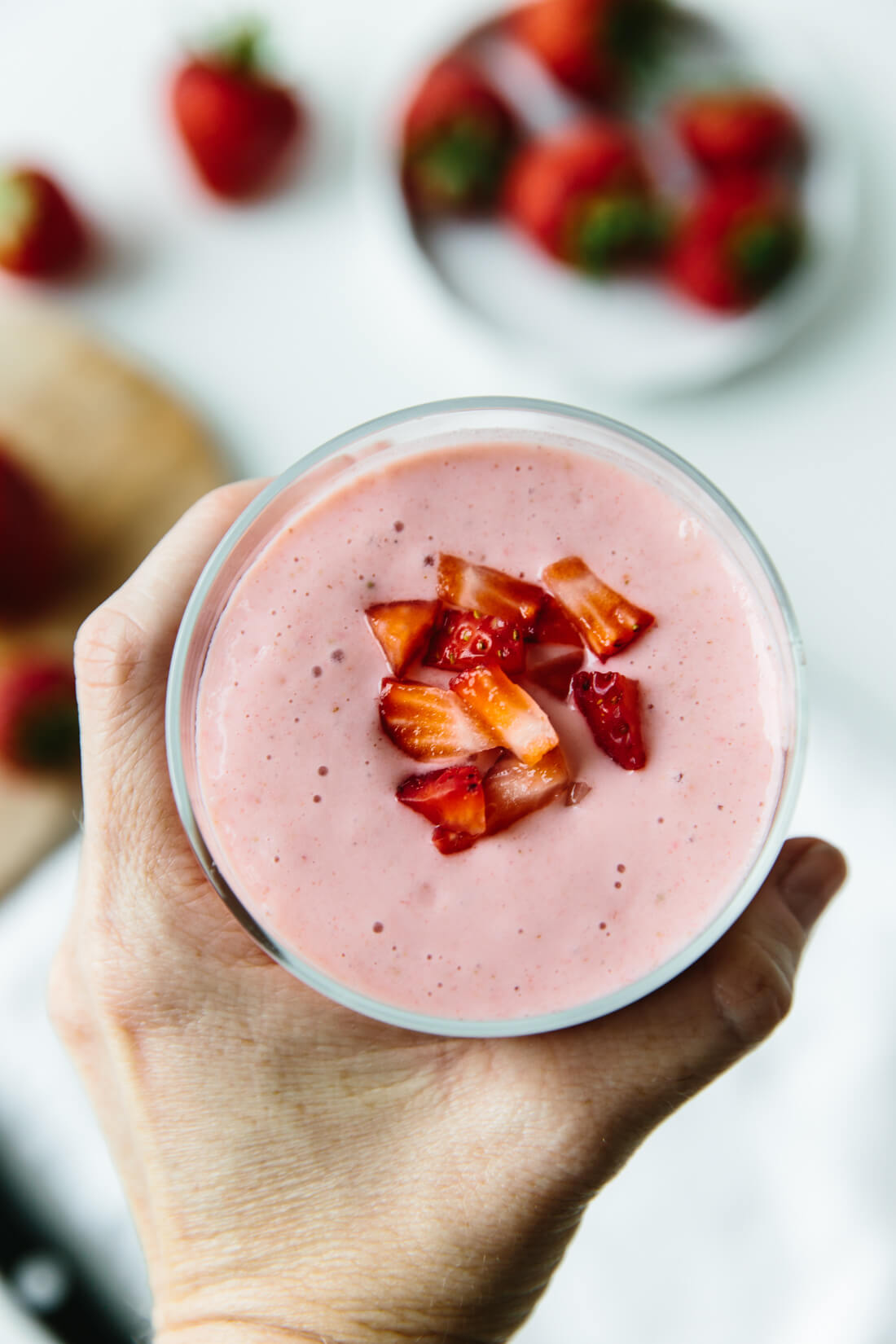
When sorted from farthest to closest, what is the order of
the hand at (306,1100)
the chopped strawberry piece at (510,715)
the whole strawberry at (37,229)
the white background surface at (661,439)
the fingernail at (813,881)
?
the whole strawberry at (37,229) < the white background surface at (661,439) < the fingernail at (813,881) < the hand at (306,1100) < the chopped strawberry piece at (510,715)

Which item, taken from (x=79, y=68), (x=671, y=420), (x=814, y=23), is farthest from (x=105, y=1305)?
(x=814, y=23)

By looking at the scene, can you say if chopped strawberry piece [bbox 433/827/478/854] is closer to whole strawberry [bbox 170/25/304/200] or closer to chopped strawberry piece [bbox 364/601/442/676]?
chopped strawberry piece [bbox 364/601/442/676]

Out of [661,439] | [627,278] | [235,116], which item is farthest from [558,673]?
[235,116]

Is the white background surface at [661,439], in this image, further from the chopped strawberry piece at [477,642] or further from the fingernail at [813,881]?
the chopped strawberry piece at [477,642]

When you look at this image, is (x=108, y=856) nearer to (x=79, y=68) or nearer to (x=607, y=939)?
(x=607, y=939)

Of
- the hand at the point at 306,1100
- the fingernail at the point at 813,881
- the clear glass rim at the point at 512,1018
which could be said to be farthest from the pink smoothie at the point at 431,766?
the fingernail at the point at 813,881
